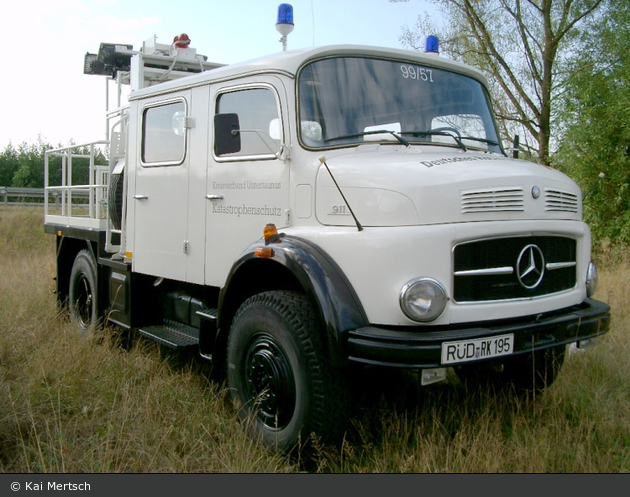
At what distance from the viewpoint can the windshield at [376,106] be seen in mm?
4133

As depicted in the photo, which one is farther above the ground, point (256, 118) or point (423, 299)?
point (256, 118)

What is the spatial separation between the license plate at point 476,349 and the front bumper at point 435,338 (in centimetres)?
2

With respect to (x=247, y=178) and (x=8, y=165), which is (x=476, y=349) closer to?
(x=247, y=178)

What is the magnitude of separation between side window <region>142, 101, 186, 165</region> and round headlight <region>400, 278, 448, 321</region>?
2583 mm

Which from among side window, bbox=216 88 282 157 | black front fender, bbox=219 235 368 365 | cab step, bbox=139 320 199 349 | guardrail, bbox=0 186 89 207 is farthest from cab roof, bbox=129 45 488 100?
guardrail, bbox=0 186 89 207

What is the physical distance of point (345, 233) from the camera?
3688 mm

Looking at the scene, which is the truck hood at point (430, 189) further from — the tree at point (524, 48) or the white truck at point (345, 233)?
the tree at point (524, 48)

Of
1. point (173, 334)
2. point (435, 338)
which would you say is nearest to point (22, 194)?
point (173, 334)

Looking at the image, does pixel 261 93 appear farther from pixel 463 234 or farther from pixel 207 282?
pixel 463 234

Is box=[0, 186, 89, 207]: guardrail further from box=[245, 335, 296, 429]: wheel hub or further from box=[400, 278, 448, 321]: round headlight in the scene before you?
box=[400, 278, 448, 321]: round headlight

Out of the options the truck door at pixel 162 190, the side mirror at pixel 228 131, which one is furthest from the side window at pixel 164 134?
the side mirror at pixel 228 131

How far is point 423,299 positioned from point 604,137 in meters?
8.90

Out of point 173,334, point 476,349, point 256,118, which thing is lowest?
point 173,334

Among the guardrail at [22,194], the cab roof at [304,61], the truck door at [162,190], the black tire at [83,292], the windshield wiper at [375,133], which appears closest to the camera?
the windshield wiper at [375,133]
